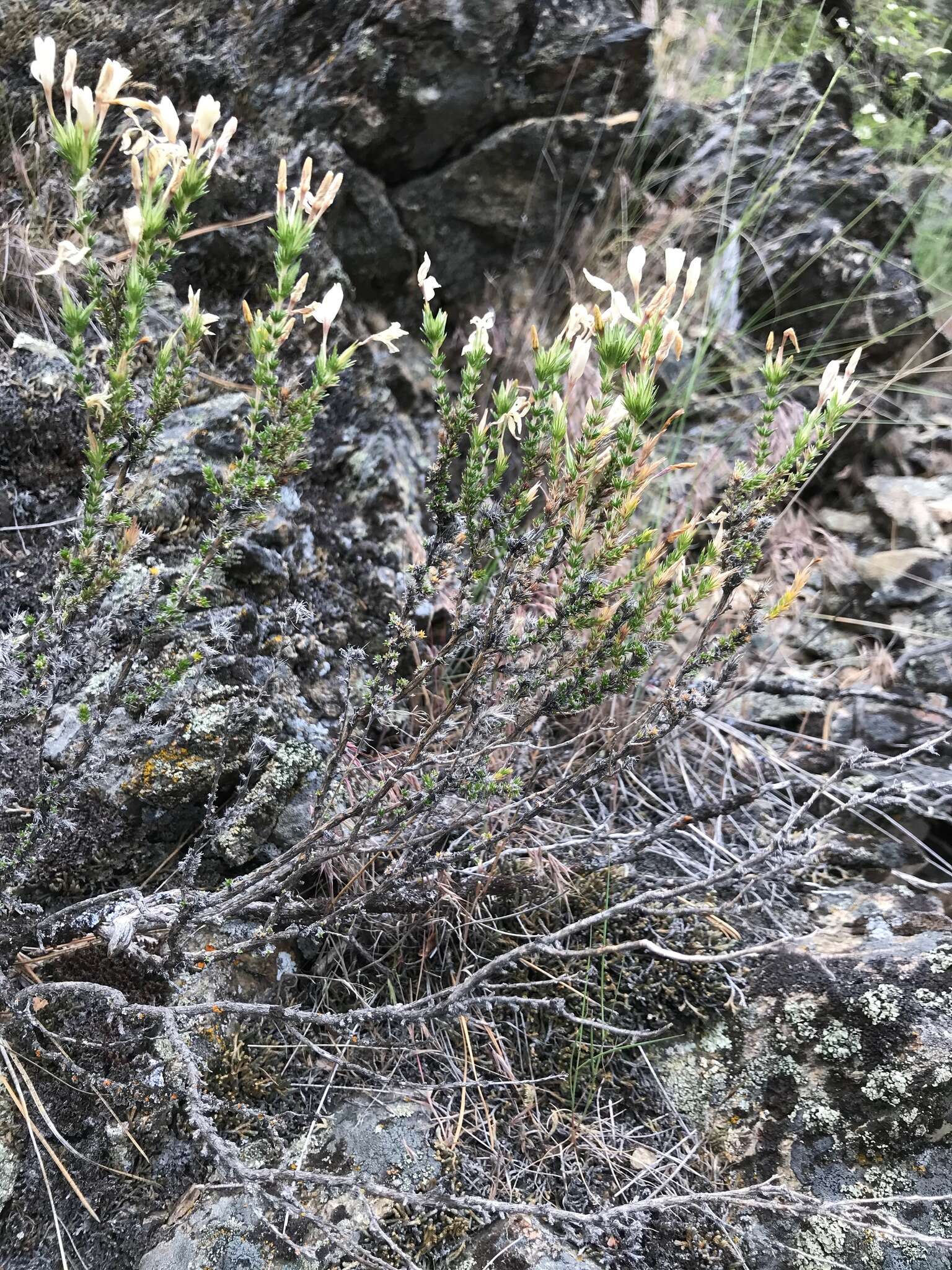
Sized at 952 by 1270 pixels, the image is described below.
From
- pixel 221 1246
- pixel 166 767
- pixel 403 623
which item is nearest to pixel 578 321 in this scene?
pixel 403 623

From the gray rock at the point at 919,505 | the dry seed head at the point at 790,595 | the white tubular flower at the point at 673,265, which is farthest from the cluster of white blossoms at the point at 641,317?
the gray rock at the point at 919,505

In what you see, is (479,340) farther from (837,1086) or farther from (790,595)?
(837,1086)

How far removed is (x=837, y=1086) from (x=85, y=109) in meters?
2.32

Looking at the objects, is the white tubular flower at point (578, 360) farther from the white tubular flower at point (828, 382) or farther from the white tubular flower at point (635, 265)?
the white tubular flower at point (828, 382)

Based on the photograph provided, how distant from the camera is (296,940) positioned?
1960 millimetres

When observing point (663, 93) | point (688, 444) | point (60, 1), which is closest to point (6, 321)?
point (60, 1)

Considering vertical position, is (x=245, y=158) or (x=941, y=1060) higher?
(x=245, y=158)

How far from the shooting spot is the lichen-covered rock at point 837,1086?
1643 mm

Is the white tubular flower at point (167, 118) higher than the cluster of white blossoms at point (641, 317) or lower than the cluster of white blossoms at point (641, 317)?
higher

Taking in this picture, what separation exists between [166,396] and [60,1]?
7.91 feet

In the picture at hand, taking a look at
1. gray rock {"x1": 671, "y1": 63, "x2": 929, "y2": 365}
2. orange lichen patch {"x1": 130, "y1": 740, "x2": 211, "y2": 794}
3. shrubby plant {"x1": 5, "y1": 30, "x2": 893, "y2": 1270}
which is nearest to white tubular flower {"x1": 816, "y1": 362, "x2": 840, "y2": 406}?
shrubby plant {"x1": 5, "y1": 30, "x2": 893, "y2": 1270}

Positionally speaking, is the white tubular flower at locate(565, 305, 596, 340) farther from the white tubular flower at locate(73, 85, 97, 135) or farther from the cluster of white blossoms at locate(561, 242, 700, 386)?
the white tubular flower at locate(73, 85, 97, 135)

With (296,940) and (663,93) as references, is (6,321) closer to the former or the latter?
(296,940)

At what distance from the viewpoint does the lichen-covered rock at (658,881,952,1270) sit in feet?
5.39
